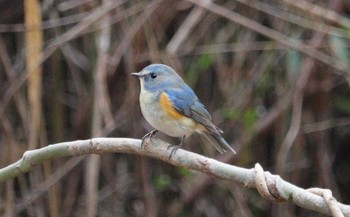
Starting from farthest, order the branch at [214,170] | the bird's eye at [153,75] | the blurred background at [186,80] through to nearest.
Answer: the blurred background at [186,80] → the bird's eye at [153,75] → the branch at [214,170]

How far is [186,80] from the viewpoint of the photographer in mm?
4426

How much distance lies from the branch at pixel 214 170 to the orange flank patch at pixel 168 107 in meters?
0.70

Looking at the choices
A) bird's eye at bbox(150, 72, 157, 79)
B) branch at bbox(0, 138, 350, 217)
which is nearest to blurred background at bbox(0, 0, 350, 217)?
bird's eye at bbox(150, 72, 157, 79)

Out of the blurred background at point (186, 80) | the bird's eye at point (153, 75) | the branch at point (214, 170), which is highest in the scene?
the branch at point (214, 170)

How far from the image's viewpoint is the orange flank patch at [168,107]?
130 inches

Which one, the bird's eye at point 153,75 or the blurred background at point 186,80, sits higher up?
the bird's eye at point 153,75

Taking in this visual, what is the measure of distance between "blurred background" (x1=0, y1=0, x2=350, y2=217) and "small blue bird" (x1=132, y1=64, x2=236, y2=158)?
2.74 ft

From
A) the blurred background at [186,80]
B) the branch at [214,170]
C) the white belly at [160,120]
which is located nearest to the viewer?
the branch at [214,170]

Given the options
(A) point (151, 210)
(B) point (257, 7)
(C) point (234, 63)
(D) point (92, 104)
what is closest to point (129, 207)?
(A) point (151, 210)

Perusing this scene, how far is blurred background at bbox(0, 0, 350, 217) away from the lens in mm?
4285

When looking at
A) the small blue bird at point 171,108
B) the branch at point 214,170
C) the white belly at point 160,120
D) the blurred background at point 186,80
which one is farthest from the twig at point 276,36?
the branch at point 214,170

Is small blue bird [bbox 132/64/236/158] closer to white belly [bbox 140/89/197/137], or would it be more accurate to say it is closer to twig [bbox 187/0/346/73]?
white belly [bbox 140/89/197/137]

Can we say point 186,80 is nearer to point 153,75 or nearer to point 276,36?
point 276,36

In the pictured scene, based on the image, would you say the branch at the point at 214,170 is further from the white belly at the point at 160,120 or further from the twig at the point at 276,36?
the twig at the point at 276,36
